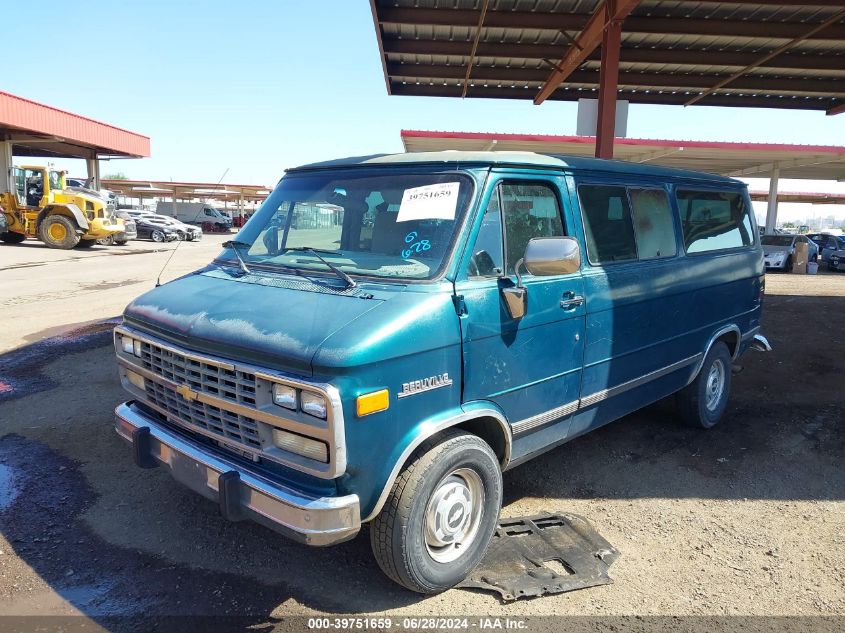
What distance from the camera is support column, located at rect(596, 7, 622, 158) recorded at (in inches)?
324

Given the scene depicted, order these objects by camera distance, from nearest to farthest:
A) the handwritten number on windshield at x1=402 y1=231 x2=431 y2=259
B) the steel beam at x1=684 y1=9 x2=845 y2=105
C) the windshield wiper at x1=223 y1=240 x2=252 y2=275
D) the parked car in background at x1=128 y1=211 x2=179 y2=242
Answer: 1. the handwritten number on windshield at x1=402 y1=231 x2=431 y2=259
2. the windshield wiper at x1=223 y1=240 x2=252 y2=275
3. the steel beam at x1=684 y1=9 x2=845 y2=105
4. the parked car in background at x1=128 y1=211 x2=179 y2=242

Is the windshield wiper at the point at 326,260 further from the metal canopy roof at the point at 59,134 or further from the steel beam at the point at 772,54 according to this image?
the metal canopy roof at the point at 59,134

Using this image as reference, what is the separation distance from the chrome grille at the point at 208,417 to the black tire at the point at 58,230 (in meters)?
23.4

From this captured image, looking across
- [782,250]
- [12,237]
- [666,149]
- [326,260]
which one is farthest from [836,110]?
[12,237]

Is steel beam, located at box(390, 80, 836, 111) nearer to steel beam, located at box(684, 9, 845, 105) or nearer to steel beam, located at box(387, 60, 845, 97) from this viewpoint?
steel beam, located at box(684, 9, 845, 105)

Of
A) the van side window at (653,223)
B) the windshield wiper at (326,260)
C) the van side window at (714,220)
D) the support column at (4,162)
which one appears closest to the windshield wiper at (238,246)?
the windshield wiper at (326,260)

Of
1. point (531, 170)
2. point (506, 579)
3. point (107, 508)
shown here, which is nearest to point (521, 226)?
point (531, 170)

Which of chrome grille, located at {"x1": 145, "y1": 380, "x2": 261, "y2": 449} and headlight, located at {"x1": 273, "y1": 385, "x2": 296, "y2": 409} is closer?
headlight, located at {"x1": 273, "y1": 385, "x2": 296, "y2": 409}

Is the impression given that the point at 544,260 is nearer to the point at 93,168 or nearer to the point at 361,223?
the point at 361,223

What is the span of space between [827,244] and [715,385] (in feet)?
74.5

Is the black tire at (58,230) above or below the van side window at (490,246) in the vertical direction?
below

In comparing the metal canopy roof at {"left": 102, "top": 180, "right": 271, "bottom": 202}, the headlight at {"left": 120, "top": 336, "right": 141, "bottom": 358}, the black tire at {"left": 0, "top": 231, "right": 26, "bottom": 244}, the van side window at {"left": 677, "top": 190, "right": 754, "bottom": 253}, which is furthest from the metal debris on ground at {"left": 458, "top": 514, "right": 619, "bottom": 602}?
the metal canopy roof at {"left": 102, "top": 180, "right": 271, "bottom": 202}

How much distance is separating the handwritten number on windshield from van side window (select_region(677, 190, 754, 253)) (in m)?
2.62

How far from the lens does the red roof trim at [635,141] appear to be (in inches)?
705
